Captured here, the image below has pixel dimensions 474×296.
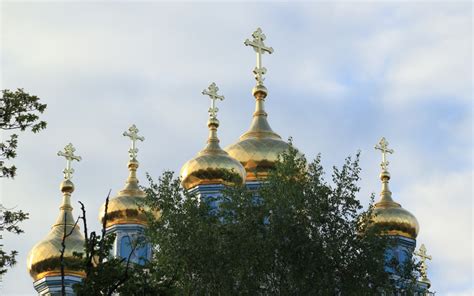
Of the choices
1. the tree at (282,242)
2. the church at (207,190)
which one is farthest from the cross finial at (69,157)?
the tree at (282,242)

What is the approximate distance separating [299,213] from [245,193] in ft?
3.24

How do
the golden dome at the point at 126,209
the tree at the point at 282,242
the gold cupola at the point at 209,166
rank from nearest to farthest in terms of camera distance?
the tree at the point at 282,242
the gold cupola at the point at 209,166
the golden dome at the point at 126,209

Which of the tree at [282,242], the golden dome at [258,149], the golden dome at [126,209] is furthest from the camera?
the golden dome at [126,209]

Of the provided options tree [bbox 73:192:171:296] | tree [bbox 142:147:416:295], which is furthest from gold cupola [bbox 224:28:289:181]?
tree [bbox 73:192:171:296]

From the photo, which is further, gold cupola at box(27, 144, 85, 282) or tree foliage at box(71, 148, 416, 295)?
gold cupola at box(27, 144, 85, 282)

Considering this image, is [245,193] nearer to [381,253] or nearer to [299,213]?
[299,213]

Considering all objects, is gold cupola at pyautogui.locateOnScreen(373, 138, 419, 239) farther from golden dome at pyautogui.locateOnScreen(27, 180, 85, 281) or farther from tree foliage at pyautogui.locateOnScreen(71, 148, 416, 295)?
tree foliage at pyautogui.locateOnScreen(71, 148, 416, 295)

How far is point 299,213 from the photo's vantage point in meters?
16.2

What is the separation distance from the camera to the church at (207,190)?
24766 millimetres

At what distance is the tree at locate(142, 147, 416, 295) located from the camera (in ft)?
51.4

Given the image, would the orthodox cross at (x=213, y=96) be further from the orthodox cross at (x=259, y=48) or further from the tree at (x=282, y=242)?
the tree at (x=282, y=242)

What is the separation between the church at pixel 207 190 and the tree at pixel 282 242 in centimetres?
741

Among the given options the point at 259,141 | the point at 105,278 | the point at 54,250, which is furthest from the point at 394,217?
the point at 105,278

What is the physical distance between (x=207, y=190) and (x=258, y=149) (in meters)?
1.67
